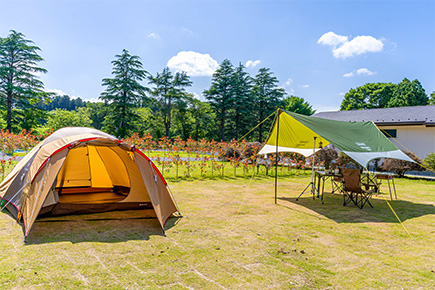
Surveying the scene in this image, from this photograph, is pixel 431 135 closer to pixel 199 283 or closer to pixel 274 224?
pixel 274 224

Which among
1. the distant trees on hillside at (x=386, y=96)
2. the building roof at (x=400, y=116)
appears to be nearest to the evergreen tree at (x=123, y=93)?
the building roof at (x=400, y=116)

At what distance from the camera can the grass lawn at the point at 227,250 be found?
2803 mm

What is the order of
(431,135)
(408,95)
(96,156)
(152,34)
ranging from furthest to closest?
1. (408,95)
2. (431,135)
3. (152,34)
4. (96,156)

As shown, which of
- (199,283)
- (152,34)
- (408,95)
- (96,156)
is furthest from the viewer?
(408,95)

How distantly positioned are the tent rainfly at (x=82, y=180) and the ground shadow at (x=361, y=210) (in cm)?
306

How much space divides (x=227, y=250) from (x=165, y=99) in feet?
99.1

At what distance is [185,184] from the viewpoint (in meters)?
8.43

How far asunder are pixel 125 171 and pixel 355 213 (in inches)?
193

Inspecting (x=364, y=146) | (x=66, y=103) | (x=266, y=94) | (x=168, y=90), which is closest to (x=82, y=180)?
(x=364, y=146)

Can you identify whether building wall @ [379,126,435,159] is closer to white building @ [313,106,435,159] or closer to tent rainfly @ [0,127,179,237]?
white building @ [313,106,435,159]

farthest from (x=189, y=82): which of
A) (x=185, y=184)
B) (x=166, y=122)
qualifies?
(x=185, y=184)

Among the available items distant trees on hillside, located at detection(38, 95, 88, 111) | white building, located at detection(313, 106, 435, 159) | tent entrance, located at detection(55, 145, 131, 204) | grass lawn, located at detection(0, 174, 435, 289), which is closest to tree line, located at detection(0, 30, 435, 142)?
white building, located at detection(313, 106, 435, 159)

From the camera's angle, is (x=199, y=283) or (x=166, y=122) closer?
(x=199, y=283)

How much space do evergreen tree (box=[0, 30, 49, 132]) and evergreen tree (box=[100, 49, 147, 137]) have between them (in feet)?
19.1
